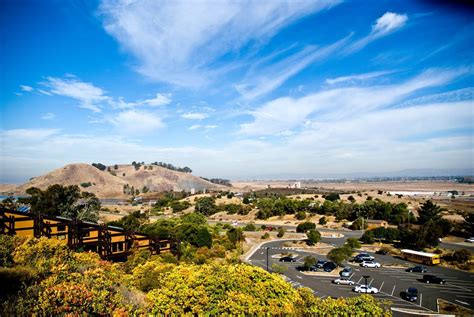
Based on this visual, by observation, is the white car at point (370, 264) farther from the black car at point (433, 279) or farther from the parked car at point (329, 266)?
the black car at point (433, 279)

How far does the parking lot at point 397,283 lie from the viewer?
81.0 ft

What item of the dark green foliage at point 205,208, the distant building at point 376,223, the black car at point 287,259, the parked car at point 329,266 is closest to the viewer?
the parked car at point 329,266

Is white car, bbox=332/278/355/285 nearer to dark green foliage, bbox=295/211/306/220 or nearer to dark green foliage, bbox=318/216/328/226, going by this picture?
dark green foliage, bbox=318/216/328/226

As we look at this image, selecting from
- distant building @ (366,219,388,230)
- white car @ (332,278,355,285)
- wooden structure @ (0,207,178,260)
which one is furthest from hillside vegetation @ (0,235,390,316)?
distant building @ (366,219,388,230)

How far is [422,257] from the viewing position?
38.7 meters

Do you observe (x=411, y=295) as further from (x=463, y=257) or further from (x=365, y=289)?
(x=463, y=257)

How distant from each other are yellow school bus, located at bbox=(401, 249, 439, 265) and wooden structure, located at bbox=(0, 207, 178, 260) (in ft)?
116

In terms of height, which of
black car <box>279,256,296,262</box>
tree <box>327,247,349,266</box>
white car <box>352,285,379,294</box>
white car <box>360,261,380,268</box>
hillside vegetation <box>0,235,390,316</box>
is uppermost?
hillside vegetation <box>0,235,390,316</box>

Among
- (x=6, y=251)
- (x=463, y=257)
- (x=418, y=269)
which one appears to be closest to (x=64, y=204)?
(x=6, y=251)

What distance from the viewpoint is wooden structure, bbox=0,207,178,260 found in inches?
668

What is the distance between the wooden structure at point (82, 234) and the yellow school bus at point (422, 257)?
35.3 meters

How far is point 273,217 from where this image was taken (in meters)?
83.5

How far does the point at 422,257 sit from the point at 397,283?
1249cm

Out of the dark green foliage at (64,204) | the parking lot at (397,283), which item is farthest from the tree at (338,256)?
the dark green foliage at (64,204)
